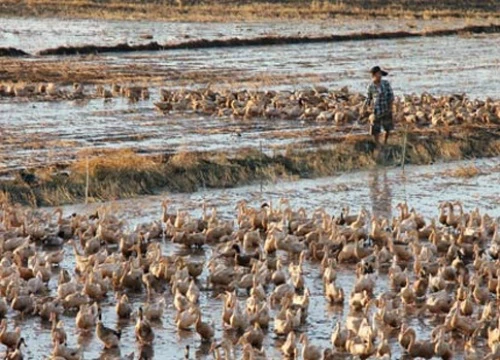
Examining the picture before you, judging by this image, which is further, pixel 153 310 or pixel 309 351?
pixel 153 310

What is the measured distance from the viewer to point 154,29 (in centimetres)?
5250

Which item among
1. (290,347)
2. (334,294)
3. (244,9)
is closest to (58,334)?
(290,347)

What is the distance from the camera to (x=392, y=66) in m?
39.7

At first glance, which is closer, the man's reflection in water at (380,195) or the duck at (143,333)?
the duck at (143,333)

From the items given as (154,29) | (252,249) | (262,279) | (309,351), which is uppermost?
(309,351)

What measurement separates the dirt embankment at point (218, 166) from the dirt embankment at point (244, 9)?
35046 millimetres

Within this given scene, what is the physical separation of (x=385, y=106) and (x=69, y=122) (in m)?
7.99

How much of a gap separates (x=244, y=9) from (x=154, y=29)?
35.4 feet

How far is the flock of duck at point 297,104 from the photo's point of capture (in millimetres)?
26219

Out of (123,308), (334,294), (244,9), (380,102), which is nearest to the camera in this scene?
(123,308)

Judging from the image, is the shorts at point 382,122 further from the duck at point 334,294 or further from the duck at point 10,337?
the duck at point 10,337

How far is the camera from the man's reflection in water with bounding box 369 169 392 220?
1877 cm

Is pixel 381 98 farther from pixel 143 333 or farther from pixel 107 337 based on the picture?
pixel 107 337

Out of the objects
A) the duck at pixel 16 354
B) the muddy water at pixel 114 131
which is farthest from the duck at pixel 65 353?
the muddy water at pixel 114 131
